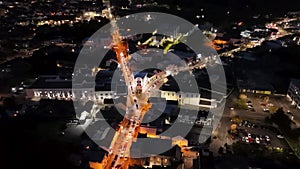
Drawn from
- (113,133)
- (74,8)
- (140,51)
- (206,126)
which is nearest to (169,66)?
(140,51)

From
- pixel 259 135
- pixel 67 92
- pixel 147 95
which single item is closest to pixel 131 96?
pixel 147 95

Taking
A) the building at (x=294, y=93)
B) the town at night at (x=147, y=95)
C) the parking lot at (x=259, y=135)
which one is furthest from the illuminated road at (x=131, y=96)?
the building at (x=294, y=93)

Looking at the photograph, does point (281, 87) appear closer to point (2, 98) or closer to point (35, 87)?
point (35, 87)

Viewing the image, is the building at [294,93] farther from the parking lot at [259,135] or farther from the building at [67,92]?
the building at [67,92]

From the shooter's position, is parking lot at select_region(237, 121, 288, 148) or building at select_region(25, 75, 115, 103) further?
building at select_region(25, 75, 115, 103)

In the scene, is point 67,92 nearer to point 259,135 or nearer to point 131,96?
point 131,96

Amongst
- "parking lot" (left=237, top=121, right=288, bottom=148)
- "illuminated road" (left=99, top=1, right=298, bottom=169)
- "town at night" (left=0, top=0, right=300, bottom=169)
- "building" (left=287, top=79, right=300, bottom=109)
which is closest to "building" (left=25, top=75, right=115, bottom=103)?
"town at night" (left=0, top=0, right=300, bottom=169)

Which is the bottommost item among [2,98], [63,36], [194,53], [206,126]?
[206,126]

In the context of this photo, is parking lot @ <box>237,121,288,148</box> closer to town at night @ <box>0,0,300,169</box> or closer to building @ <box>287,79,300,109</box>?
town at night @ <box>0,0,300,169</box>
